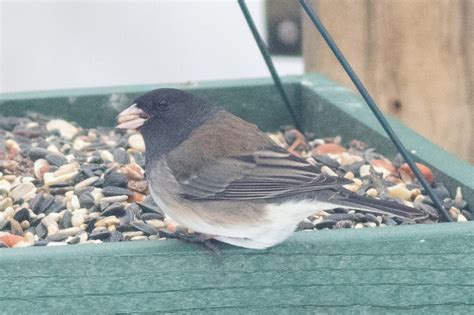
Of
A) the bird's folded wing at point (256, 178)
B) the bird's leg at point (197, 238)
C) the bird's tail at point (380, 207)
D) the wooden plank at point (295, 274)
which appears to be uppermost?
the bird's folded wing at point (256, 178)

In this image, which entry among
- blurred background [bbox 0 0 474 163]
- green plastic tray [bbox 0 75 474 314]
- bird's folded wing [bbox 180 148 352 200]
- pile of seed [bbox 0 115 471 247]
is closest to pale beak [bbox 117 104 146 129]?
pile of seed [bbox 0 115 471 247]

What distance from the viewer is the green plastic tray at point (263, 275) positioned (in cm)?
289

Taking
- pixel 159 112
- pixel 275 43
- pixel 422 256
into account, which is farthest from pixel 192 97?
pixel 275 43

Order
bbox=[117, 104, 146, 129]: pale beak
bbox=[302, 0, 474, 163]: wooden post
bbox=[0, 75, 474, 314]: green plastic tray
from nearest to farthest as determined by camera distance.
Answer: bbox=[0, 75, 474, 314]: green plastic tray < bbox=[117, 104, 146, 129]: pale beak < bbox=[302, 0, 474, 163]: wooden post

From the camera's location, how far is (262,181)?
3137 mm

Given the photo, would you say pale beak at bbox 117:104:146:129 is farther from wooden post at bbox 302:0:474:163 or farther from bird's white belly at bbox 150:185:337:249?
wooden post at bbox 302:0:474:163

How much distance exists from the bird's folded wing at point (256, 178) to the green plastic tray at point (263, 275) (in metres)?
0.14

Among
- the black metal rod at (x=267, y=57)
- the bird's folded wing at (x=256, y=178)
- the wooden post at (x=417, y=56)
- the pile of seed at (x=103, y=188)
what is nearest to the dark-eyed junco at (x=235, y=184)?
the bird's folded wing at (x=256, y=178)

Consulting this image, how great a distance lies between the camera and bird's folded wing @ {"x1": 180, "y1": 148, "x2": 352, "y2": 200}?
308cm

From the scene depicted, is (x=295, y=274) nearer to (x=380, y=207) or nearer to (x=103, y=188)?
(x=380, y=207)

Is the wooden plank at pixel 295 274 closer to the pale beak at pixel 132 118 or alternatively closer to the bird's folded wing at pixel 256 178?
the bird's folded wing at pixel 256 178

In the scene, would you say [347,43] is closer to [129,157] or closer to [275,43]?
[129,157]

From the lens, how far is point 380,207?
118 inches

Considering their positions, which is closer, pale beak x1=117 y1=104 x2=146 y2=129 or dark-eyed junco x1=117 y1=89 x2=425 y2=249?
dark-eyed junco x1=117 y1=89 x2=425 y2=249
